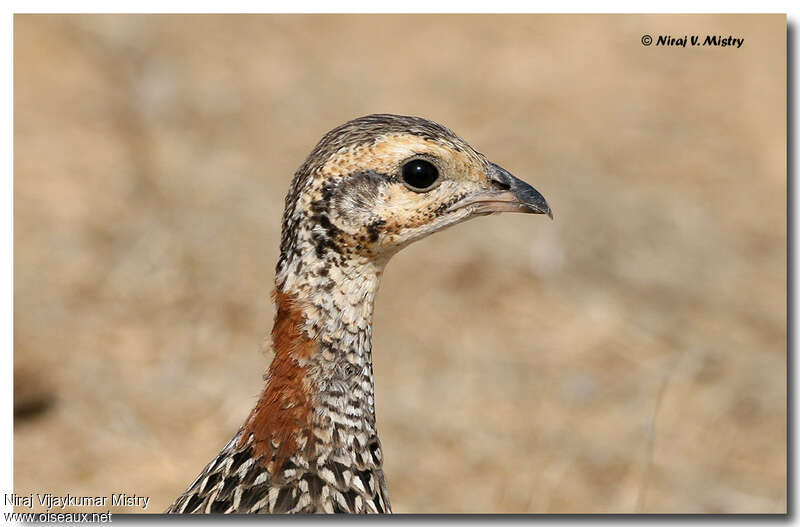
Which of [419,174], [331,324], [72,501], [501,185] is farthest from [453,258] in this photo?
[331,324]

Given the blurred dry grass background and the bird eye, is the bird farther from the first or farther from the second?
the blurred dry grass background

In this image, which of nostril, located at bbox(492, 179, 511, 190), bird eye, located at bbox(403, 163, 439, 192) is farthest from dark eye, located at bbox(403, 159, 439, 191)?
nostril, located at bbox(492, 179, 511, 190)

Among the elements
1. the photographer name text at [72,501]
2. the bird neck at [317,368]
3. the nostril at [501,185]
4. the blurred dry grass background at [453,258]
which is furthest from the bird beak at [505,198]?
the blurred dry grass background at [453,258]

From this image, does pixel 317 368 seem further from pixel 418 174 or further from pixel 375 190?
pixel 418 174

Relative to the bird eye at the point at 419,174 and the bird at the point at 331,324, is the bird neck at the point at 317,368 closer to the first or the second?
the bird at the point at 331,324

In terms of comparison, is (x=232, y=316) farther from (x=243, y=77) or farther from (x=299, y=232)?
(x=299, y=232)
